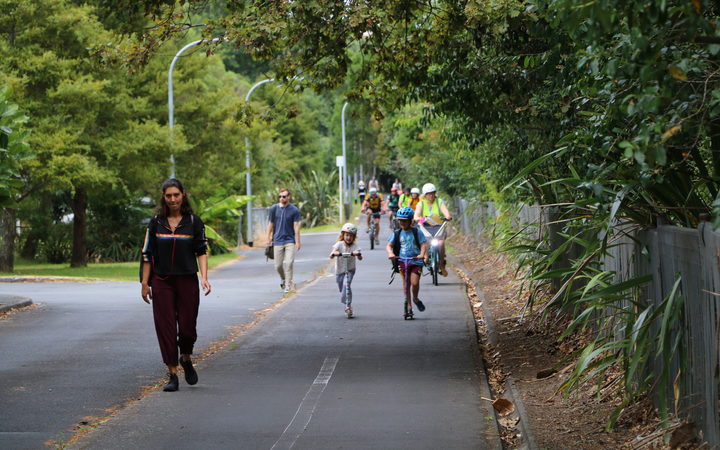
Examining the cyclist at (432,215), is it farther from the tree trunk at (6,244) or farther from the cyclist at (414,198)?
the tree trunk at (6,244)

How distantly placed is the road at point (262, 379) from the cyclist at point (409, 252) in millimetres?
413

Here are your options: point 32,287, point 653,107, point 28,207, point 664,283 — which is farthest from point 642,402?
point 28,207

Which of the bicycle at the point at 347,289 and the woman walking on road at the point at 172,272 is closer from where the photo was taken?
the woman walking on road at the point at 172,272

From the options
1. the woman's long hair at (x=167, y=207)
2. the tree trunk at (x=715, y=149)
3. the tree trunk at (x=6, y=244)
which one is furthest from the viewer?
the tree trunk at (x=6, y=244)

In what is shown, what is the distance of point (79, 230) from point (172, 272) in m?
22.8

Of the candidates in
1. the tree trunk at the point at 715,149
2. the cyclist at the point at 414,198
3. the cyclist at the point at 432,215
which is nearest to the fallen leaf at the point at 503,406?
the tree trunk at the point at 715,149

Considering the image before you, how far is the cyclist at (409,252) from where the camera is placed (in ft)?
47.5

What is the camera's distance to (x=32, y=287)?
71.9 feet

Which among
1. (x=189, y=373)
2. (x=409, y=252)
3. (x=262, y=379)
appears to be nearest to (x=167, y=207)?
(x=189, y=373)

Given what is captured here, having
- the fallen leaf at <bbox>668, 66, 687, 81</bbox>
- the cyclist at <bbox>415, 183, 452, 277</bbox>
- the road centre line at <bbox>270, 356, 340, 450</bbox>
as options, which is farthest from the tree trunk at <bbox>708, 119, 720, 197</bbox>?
the cyclist at <bbox>415, 183, 452, 277</bbox>

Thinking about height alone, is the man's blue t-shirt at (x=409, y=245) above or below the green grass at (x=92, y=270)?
above

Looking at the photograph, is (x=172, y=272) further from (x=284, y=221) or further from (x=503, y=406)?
(x=284, y=221)

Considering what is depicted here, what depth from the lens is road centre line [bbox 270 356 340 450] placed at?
7.13 metres

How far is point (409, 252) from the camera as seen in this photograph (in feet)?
47.9
